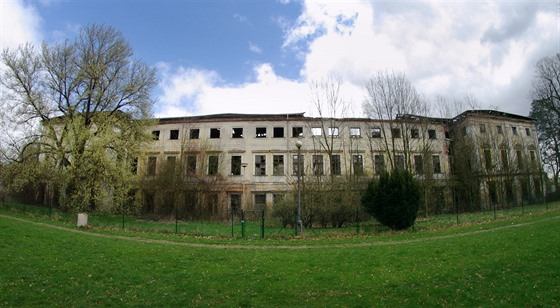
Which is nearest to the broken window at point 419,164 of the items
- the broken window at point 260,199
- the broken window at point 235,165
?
the broken window at point 260,199

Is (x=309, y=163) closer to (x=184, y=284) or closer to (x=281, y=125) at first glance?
(x=281, y=125)

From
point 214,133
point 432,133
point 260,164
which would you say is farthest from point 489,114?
point 214,133

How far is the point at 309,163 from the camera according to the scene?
130 ft

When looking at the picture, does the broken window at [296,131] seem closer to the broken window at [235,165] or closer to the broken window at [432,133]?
the broken window at [235,165]

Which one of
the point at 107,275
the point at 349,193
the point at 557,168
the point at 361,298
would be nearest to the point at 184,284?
the point at 107,275

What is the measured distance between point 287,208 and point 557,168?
41.0 metres

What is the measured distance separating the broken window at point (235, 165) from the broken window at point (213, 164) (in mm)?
2275

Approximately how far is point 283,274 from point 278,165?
3287 cm

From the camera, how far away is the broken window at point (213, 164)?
41.8m

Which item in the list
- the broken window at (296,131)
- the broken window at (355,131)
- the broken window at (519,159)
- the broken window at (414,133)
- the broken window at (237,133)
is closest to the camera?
the broken window at (414,133)

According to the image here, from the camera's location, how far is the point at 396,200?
2238 centimetres

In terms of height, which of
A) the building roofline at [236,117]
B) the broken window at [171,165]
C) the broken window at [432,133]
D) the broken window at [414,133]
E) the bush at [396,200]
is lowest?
the bush at [396,200]

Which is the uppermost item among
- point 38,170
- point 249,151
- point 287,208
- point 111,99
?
point 111,99

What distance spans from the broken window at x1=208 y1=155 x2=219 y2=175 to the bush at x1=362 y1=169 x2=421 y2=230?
23.1 metres
